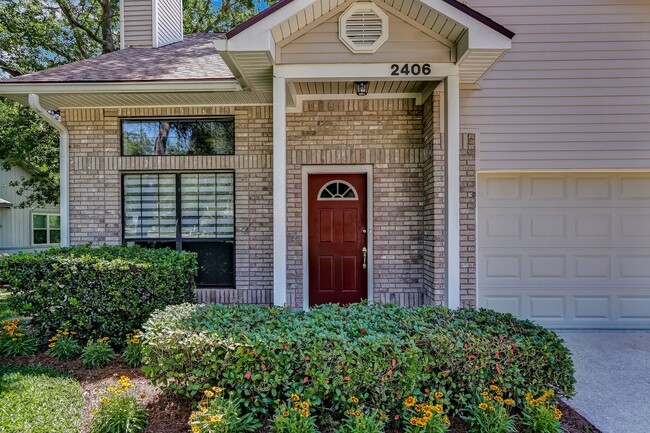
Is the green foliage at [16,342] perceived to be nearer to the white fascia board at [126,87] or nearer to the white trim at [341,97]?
the white fascia board at [126,87]

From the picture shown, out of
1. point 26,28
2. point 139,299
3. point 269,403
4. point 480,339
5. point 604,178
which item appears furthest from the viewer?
point 26,28

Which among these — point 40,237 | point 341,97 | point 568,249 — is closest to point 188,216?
point 341,97

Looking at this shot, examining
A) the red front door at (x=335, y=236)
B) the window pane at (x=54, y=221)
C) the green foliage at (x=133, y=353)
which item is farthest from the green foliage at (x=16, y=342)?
the window pane at (x=54, y=221)

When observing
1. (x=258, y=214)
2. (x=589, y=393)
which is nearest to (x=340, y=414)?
(x=589, y=393)

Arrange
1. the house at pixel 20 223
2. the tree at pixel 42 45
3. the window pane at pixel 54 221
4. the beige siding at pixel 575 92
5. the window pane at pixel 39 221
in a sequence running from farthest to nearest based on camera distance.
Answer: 1. the window pane at pixel 54 221
2. the window pane at pixel 39 221
3. the house at pixel 20 223
4. the tree at pixel 42 45
5. the beige siding at pixel 575 92

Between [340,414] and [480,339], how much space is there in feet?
3.77

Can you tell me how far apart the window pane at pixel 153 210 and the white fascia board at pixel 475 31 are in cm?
413

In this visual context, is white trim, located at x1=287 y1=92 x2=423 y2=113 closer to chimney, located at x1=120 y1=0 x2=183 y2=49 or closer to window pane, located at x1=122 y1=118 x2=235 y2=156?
window pane, located at x1=122 y1=118 x2=235 y2=156

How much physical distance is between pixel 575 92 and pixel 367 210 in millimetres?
3178

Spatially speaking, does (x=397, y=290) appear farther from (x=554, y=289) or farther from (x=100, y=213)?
(x=100, y=213)

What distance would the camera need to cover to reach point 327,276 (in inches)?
215

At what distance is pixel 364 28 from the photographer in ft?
13.1

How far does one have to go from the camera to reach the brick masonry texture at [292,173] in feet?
17.3

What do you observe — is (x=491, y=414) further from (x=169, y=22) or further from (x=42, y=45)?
(x=42, y=45)
